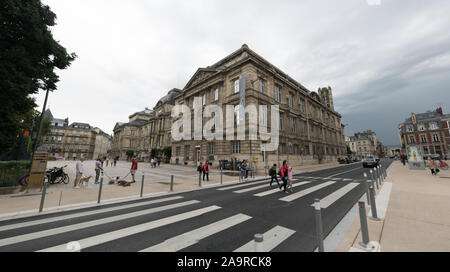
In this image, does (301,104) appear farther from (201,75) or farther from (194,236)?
(194,236)

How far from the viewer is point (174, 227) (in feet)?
13.0

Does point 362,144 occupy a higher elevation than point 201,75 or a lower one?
lower

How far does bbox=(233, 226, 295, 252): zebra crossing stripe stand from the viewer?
3.00 meters

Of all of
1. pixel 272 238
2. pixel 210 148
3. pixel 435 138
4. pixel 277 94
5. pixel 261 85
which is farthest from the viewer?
pixel 435 138

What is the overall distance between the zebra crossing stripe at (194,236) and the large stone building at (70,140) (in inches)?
3159

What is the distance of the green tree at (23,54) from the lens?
7977mm

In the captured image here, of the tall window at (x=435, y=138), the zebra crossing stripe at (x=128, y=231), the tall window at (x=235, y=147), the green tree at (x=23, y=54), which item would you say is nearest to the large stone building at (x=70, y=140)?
the green tree at (x=23, y=54)

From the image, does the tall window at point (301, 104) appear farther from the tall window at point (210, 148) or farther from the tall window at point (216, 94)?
the tall window at point (210, 148)

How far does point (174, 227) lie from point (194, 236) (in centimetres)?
75

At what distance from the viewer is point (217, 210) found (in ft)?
17.3

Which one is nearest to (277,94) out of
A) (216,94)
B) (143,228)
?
(216,94)

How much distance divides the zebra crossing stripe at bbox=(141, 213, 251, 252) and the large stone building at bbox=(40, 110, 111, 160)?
263ft

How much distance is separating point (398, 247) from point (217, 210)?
13.7 ft

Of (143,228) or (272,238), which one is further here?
(143,228)
